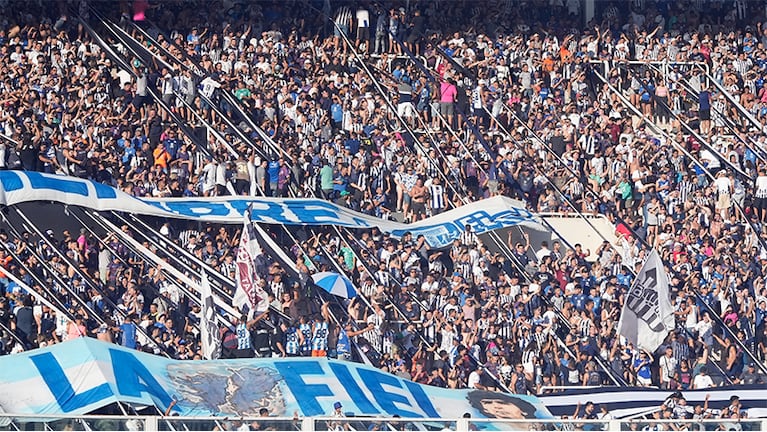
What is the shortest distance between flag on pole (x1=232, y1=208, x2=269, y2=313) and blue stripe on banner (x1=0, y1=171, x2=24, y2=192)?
12.5 ft

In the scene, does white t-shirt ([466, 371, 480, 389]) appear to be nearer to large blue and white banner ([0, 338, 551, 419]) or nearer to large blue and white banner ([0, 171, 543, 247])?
large blue and white banner ([0, 338, 551, 419])

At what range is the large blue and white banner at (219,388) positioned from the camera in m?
26.5

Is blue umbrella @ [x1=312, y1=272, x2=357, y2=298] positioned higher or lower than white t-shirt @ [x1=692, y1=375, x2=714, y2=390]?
higher

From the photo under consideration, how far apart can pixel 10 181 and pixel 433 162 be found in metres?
7.72

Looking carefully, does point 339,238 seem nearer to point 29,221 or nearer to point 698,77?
point 29,221

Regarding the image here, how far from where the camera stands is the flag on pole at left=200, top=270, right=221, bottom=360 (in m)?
28.2

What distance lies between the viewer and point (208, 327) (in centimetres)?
2847

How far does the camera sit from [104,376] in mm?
26672

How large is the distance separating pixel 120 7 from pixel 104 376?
1221cm

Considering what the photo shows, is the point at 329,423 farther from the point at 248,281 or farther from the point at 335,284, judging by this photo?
the point at 335,284

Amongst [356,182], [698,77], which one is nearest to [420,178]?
[356,182]

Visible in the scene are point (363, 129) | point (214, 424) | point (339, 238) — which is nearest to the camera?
point (214, 424)

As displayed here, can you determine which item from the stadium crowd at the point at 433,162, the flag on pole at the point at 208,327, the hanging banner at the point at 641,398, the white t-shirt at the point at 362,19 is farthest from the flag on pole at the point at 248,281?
the white t-shirt at the point at 362,19

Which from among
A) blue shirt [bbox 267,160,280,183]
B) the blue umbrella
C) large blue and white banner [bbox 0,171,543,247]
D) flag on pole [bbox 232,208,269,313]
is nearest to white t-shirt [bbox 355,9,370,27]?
blue shirt [bbox 267,160,280,183]
